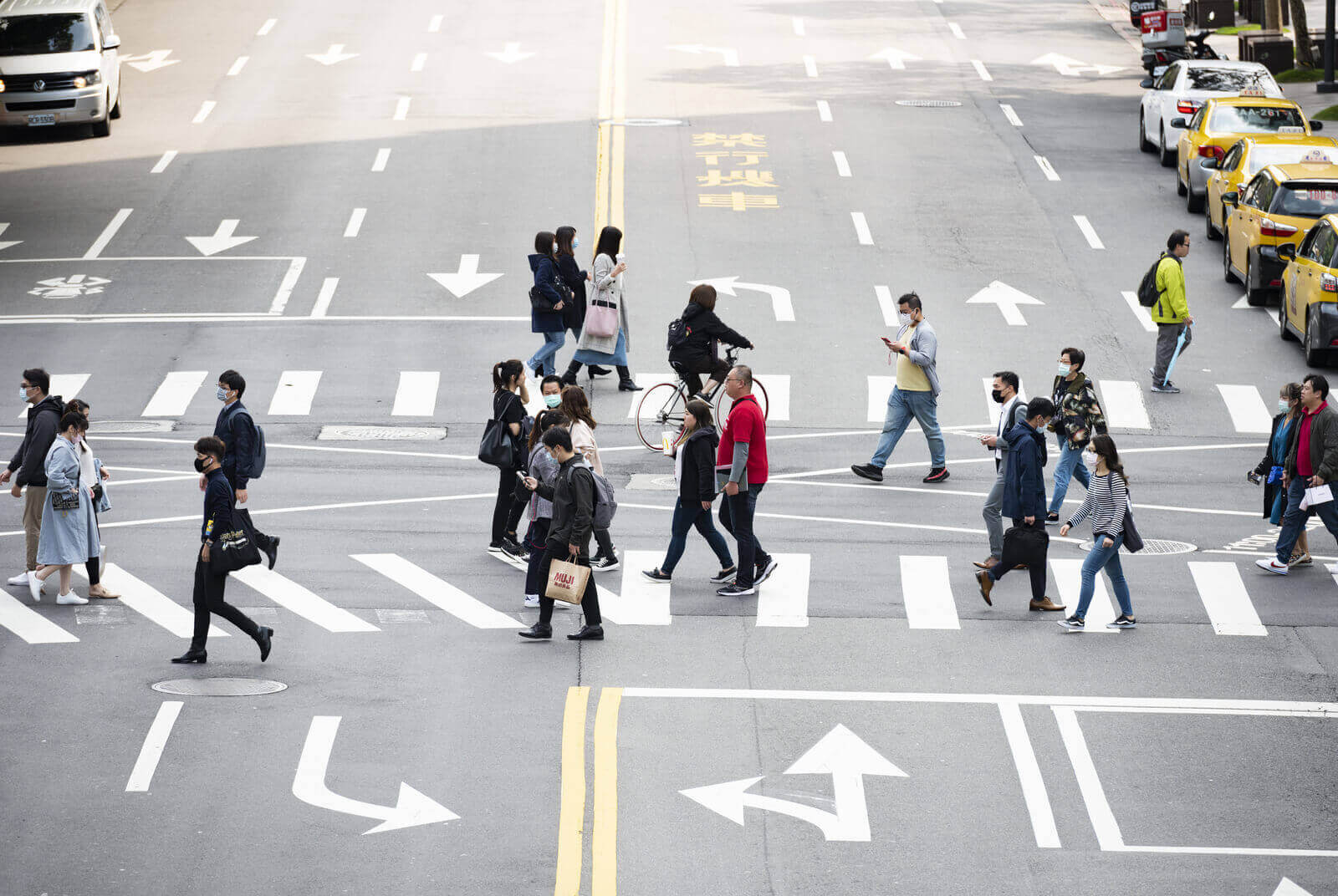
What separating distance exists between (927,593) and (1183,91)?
2082cm

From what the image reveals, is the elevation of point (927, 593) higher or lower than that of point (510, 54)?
higher

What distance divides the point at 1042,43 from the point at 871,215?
1807 cm

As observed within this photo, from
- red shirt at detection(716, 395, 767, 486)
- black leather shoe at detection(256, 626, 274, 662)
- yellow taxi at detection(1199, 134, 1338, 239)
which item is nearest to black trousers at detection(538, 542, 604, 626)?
red shirt at detection(716, 395, 767, 486)

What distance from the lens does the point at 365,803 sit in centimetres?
1040

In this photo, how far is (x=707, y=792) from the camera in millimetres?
10633

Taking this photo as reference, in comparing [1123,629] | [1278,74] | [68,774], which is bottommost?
[1278,74]

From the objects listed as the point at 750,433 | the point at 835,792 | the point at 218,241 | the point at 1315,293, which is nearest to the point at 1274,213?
the point at 1315,293

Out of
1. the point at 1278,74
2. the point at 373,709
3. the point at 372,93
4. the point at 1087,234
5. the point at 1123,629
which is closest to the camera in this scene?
the point at 373,709

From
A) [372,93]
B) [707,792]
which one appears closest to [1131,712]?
[707,792]

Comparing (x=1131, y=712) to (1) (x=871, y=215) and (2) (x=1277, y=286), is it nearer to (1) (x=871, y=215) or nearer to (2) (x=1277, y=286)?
(2) (x=1277, y=286)

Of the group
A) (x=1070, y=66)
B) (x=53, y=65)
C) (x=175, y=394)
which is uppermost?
(x=53, y=65)

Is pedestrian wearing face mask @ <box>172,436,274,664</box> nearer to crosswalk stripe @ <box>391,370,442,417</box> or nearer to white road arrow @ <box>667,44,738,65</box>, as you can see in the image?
crosswalk stripe @ <box>391,370,442,417</box>

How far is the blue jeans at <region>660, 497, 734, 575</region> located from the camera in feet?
47.6

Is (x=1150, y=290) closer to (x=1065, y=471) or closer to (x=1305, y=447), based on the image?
(x=1065, y=471)
